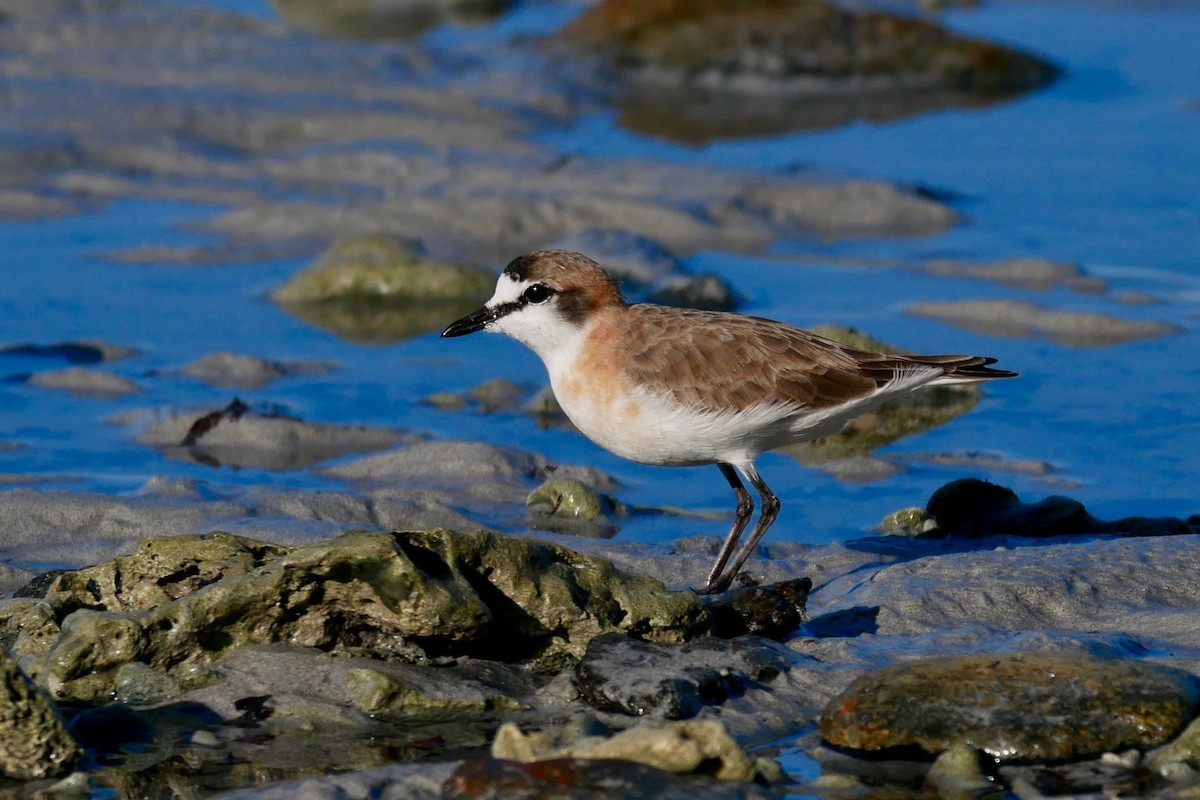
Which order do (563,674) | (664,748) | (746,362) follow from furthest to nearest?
(746,362) → (563,674) → (664,748)

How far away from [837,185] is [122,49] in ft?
28.2

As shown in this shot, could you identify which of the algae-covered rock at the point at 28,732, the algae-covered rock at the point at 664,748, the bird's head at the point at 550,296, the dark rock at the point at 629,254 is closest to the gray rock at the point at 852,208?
the dark rock at the point at 629,254

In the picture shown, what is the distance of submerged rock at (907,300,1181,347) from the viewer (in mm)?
10406

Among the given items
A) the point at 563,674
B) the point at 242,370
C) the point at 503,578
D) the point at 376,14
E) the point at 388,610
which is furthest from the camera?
the point at 376,14

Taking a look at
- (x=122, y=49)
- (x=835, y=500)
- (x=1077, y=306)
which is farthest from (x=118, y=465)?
(x=122, y=49)

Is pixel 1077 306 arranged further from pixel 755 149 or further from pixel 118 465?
pixel 118 465

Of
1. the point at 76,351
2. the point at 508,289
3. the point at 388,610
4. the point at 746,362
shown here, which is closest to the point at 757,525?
the point at 746,362

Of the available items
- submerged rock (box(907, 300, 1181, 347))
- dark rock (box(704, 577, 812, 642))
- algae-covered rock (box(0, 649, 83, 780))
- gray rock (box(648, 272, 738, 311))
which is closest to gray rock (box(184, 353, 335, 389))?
gray rock (box(648, 272, 738, 311))

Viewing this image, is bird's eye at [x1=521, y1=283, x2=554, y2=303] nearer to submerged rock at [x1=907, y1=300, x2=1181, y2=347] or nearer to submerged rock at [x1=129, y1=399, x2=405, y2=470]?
submerged rock at [x1=129, y1=399, x2=405, y2=470]

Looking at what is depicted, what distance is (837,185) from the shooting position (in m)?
13.6

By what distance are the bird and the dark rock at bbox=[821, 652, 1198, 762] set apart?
1.68 meters

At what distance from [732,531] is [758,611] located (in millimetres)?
939

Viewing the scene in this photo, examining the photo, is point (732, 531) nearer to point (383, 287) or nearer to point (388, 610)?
point (388, 610)

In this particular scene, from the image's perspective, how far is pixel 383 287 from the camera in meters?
11.7
